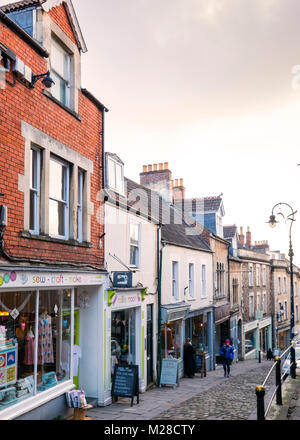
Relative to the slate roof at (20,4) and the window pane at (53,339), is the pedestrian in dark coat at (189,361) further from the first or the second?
the slate roof at (20,4)

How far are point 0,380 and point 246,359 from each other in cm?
2955

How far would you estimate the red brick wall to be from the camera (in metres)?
7.70

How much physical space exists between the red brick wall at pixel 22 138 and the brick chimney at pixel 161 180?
14941 mm

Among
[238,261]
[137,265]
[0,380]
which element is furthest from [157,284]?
[238,261]

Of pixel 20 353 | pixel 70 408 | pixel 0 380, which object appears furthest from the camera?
pixel 70 408

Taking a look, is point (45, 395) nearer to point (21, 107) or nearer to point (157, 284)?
point (21, 107)

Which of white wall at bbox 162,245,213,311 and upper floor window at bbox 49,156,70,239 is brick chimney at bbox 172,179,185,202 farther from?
upper floor window at bbox 49,156,70,239

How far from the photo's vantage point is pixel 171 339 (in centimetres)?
1738

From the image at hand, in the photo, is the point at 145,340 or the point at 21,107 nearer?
the point at 21,107

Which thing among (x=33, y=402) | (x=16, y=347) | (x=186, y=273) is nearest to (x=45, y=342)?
(x=16, y=347)

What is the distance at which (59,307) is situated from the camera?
9.70 meters

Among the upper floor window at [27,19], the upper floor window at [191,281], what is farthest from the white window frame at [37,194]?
the upper floor window at [191,281]

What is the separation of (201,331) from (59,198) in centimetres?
1540

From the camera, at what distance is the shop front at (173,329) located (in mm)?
Answer: 16047
